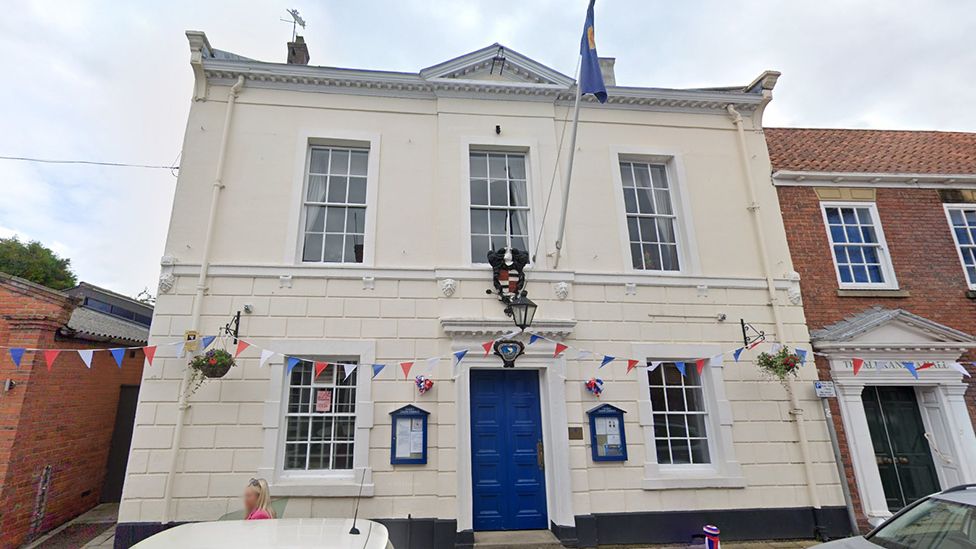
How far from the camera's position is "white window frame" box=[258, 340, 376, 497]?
6.52m

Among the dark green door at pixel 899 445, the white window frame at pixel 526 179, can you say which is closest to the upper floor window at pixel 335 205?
the white window frame at pixel 526 179

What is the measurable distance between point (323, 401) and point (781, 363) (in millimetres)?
7261

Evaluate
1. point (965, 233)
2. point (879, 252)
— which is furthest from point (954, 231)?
point (879, 252)

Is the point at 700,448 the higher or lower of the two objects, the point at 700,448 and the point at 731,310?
the lower

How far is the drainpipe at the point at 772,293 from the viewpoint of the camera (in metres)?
7.26

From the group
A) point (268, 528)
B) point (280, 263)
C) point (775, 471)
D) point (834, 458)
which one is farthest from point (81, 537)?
point (834, 458)

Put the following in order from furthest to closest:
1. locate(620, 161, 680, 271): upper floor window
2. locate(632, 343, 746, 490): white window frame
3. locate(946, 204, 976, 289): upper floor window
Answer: locate(946, 204, 976, 289): upper floor window → locate(620, 161, 680, 271): upper floor window → locate(632, 343, 746, 490): white window frame

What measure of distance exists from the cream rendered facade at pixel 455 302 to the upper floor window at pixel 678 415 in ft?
0.66

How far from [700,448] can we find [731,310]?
2.42 m

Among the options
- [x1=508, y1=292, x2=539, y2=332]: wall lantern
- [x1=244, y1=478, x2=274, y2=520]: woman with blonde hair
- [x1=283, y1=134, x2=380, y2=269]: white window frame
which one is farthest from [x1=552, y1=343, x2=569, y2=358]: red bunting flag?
[x1=244, y1=478, x2=274, y2=520]: woman with blonde hair

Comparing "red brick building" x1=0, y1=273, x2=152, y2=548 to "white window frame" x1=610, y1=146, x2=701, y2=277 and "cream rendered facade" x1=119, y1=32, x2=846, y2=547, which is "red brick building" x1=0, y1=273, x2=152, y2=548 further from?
"white window frame" x1=610, y1=146, x2=701, y2=277

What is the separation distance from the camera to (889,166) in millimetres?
9453

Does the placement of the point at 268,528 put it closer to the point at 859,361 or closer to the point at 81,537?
the point at 81,537

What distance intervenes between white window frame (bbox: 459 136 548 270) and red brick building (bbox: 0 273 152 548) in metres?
6.30
